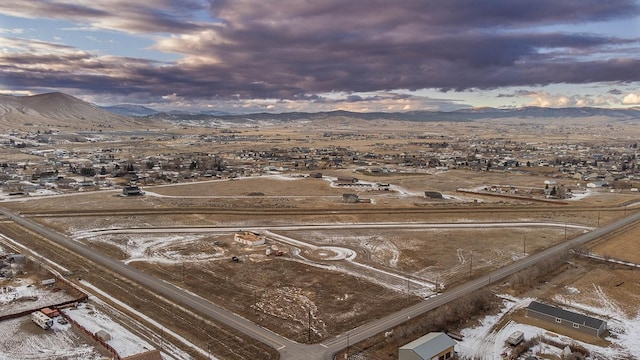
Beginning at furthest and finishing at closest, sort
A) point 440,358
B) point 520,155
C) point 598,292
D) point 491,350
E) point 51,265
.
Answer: point 520,155, point 51,265, point 598,292, point 491,350, point 440,358

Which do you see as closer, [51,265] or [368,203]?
[51,265]

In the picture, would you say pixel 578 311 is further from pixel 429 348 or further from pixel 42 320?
pixel 42 320

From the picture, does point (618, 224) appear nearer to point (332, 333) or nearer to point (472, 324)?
point (472, 324)

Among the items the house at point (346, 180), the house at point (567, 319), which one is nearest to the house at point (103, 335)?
the house at point (567, 319)

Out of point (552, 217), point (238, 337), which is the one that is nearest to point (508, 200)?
point (552, 217)

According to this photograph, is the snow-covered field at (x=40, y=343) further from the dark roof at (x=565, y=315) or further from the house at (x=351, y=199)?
the house at (x=351, y=199)
